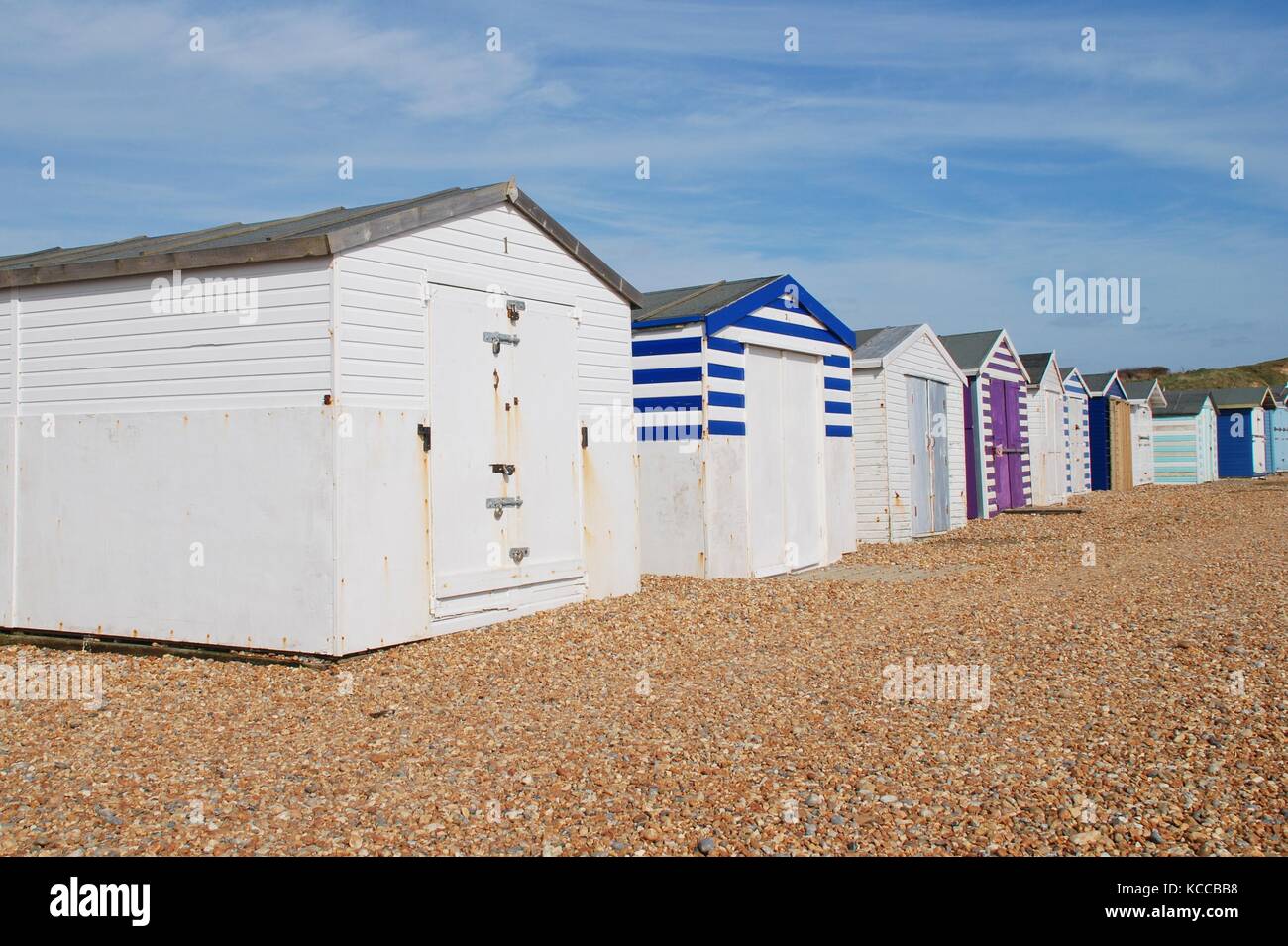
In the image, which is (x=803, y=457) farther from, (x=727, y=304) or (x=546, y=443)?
(x=546, y=443)

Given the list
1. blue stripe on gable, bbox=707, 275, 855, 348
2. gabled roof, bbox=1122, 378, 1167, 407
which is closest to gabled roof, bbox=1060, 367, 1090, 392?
gabled roof, bbox=1122, 378, 1167, 407

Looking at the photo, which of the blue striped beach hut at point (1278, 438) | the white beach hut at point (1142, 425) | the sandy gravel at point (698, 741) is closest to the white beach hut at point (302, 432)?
the sandy gravel at point (698, 741)

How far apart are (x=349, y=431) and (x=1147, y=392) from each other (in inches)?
1474

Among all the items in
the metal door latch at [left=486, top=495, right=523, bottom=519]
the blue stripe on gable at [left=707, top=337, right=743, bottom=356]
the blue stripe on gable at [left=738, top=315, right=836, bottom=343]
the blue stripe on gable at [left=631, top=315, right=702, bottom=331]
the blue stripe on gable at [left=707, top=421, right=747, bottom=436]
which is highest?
the blue stripe on gable at [left=738, top=315, right=836, bottom=343]

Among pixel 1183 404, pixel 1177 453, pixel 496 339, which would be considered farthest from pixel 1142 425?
pixel 496 339

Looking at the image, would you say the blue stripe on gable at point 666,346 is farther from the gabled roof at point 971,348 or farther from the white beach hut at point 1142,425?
the white beach hut at point 1142,425

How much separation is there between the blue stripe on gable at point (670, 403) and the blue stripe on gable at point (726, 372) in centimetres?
35

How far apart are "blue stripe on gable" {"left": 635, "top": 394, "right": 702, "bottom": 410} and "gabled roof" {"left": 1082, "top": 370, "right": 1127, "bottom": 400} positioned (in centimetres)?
2523

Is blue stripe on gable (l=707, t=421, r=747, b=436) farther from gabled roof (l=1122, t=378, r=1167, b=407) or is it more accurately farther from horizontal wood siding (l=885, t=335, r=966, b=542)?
gabled roof (l=1122, t=378, r=1167, b=407)

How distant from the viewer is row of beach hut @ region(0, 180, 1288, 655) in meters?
8.08

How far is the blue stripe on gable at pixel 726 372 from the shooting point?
12.7 meters

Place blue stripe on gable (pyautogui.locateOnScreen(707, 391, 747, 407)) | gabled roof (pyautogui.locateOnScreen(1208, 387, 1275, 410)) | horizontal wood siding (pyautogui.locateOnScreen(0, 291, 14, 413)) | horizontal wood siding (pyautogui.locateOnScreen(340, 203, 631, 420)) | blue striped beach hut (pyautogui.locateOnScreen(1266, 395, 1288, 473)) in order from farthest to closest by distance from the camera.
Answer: blue striped beach hut (pyautogui.locateOnScreen(1266, 395, 1288, 473)), gabled roof (pyautogui.locateOnScreen(1208, 387, 1275, 410)), blue stripe on gable (pyautogui.locateOnScreen(707, 391, 747, 407)), horizontal wood siding (pyautogui.locateOnScreen(0, 291, 14, 413)), horizontal wood siding (pyautogui.locateOnScreen(340, 203, 631, 420))

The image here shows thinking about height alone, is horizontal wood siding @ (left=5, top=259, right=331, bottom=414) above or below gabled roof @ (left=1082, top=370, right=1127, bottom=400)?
below
